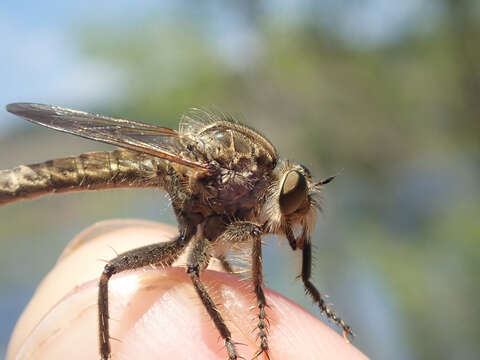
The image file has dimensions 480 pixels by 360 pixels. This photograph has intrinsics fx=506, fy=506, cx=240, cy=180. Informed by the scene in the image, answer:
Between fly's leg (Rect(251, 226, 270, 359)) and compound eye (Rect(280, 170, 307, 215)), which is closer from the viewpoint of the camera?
fly's leg (Rect(251, 226, 270, 359))

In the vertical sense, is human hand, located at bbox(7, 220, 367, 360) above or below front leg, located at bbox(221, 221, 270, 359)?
below

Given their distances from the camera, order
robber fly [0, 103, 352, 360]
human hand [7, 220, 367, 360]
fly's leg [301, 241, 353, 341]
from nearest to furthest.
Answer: human hand [7, 220, 367, 360] → robber fly [0, 103, 352, 360] → fly's leg [301, 241, 353, 341]

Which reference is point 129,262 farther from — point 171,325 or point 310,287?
point 310,287

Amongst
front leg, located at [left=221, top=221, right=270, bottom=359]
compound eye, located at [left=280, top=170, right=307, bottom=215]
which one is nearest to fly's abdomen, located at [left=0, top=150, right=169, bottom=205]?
front leg, located at [left=221, top=221, right=270, bottom=359]

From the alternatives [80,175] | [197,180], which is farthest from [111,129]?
[197,180]

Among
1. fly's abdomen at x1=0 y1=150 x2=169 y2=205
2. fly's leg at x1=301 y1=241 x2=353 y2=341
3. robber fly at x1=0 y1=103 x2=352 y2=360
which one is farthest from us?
fly's abdomen at x1=0 y1=150 x2=169 y2=205

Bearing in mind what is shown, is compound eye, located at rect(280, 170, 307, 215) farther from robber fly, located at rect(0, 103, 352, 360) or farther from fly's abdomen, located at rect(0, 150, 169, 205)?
fly's abdomen, located at rect(0, 150, 169, 205)

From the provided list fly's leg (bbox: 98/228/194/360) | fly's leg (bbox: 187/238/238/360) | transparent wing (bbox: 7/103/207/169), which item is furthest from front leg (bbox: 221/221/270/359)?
transparent wing (bbox: 7/103/207/169)
